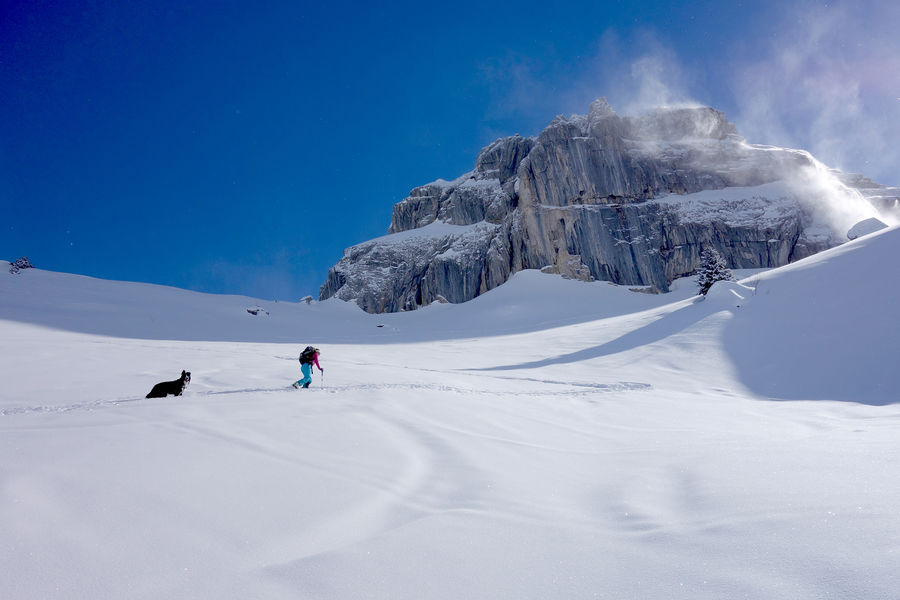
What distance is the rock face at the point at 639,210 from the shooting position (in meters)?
61.7

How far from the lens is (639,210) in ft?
212

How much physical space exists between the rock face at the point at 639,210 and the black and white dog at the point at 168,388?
193 feet

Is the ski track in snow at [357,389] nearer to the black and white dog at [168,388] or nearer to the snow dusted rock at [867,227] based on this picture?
the black and white dog at [168,388]

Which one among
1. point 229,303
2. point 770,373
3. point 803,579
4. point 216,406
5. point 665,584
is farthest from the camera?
point 229,303

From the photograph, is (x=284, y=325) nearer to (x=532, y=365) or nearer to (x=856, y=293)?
(x=532, y=365)

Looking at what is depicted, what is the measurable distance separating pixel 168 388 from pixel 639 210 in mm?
68140

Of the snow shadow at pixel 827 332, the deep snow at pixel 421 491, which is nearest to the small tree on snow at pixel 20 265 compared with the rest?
the deep snow at pixel 421 491

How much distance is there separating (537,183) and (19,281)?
196 feet

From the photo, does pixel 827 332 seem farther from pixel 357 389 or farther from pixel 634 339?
pixel 357 389

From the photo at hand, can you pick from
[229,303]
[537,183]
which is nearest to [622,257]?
[537,183]

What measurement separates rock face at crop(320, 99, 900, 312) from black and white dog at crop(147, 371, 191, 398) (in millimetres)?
58778

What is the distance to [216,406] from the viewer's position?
18.2 feet

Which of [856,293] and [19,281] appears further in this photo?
[19,281]

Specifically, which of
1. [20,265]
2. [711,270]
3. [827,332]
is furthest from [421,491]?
[20,265]
